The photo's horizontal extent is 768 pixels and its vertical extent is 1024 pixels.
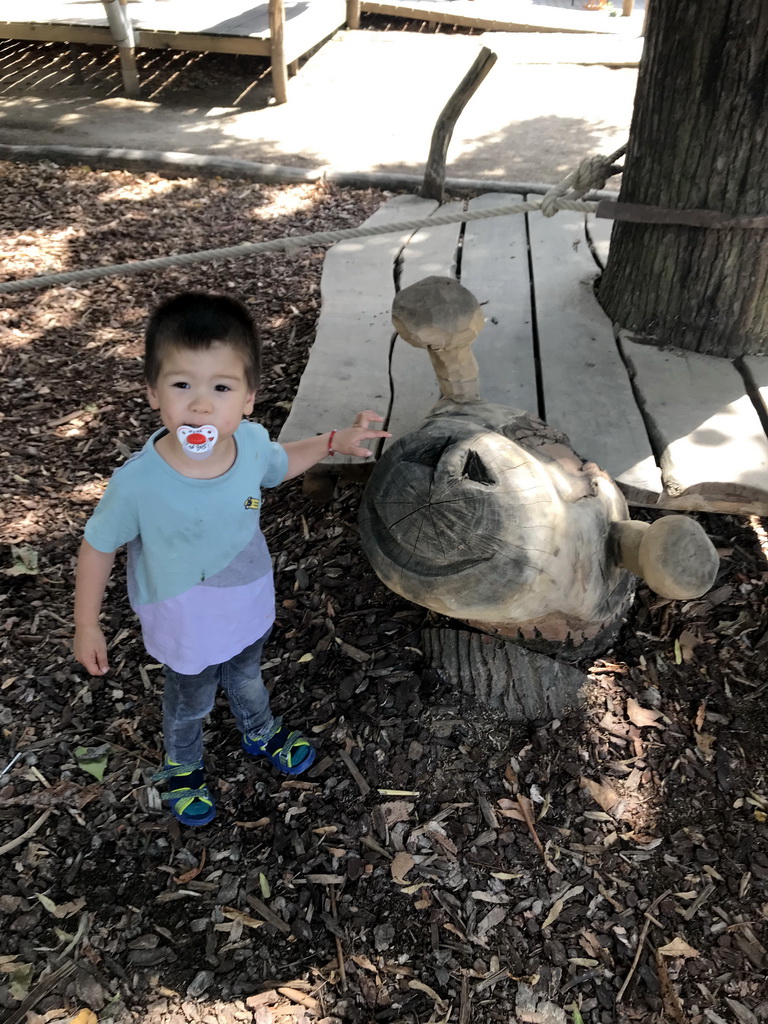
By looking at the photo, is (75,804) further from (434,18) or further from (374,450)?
(434,18)

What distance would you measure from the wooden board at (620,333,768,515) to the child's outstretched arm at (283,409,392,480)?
0.92 m

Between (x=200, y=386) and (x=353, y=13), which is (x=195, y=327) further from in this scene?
(x=353, y=13)

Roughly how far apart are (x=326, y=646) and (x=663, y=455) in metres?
1.20

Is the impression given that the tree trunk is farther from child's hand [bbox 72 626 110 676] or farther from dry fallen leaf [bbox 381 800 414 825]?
child's hand [bbox 72 626 110 676]

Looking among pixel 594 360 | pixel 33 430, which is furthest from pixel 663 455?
pixel 33 430

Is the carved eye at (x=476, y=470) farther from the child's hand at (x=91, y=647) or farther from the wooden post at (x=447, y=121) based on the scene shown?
the wooden post at (x=447, y=121)

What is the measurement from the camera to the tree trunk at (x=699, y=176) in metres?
2.39

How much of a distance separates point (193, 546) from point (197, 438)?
0.93 ft

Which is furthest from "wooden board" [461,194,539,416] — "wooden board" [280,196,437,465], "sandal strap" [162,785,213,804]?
"sandal strap" [162,785,213,804]

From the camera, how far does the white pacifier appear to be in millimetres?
→ 1628

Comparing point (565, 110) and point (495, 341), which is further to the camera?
point (565, 110)

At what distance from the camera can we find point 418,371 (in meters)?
2.93

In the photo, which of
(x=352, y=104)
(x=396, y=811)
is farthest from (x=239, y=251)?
(x=352, y=104)

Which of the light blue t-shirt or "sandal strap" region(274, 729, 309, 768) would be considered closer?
the light blue t-shirt
